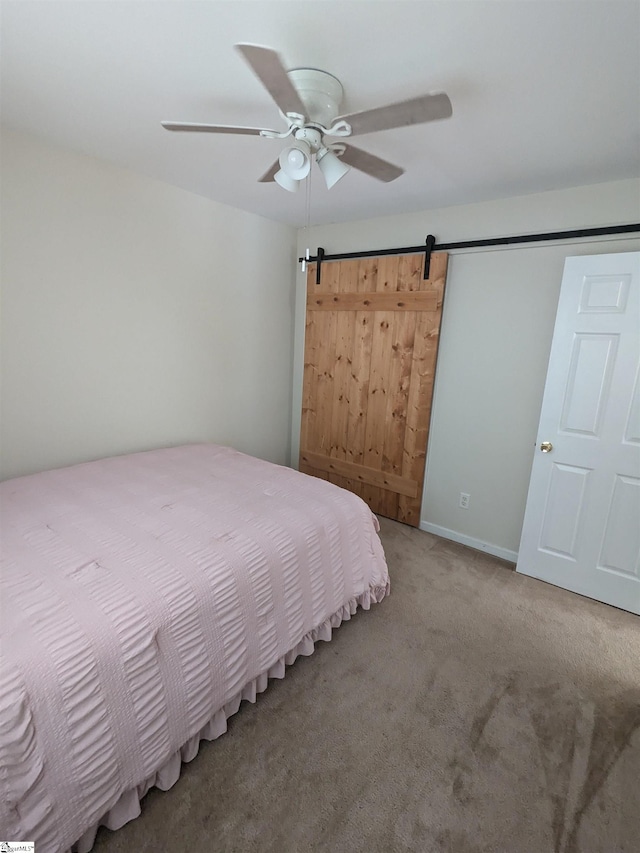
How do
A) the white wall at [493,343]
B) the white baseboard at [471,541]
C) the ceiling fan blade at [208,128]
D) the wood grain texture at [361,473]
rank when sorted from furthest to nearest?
1. the wood grain texture at [361,473]
2. the white baseboard at [471,541]
3. the white wall at [493,343]
4. the ceiling fan blade at [208,128]

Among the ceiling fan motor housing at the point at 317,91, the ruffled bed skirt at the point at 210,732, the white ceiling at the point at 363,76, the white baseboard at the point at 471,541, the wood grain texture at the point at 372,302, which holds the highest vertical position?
the white ceiling at the point at 363,76

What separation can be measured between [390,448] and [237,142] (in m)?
2.23

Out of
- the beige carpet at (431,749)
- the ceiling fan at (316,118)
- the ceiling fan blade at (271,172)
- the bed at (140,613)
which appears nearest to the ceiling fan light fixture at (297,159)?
the ceiling fan at (316,118)

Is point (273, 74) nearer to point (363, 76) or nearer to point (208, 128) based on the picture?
point (208, 128)

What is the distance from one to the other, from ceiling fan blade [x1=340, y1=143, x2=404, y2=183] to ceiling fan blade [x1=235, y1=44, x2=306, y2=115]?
279mm

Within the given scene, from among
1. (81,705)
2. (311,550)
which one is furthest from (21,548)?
(311,550)

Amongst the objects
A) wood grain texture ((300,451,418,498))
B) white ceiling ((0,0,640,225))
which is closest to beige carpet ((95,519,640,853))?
wood grain texture ((300,451,418,498))

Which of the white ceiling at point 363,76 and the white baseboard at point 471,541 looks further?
the white baseboard at point 471,541

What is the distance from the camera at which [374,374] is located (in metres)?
3.27

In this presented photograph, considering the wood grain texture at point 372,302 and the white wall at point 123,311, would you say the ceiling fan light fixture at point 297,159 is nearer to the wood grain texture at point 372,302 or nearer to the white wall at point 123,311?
the white wall at point 123,311

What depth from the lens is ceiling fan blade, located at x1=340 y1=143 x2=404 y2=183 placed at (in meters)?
1.53

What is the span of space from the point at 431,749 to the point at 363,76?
242 centimetres

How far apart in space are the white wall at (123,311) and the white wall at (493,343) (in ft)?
3.61

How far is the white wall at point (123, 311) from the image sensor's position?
2.17 m
